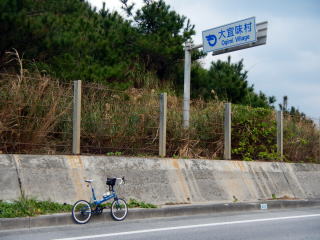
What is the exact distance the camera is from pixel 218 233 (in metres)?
7.77

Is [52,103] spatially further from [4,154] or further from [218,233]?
[218,233]

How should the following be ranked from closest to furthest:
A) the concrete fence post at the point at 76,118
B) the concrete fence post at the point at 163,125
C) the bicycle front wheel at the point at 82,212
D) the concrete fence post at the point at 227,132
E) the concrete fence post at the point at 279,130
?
the bicycle front wheel at the point at 82,212
the concrete fence post at the point at 76,118
the concrete fence post at the point at 163,125
the concrete fence post at the point at 227,132
the concrete fence post at the point at 279,130

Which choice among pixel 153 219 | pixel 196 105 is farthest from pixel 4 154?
pixel 196 105

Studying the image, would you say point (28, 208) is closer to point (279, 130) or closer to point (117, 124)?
point (117, 124)

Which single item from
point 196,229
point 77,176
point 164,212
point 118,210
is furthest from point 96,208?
point 196,229

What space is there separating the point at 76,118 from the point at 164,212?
2.61 metres

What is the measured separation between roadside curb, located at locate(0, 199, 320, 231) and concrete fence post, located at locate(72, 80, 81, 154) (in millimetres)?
1874

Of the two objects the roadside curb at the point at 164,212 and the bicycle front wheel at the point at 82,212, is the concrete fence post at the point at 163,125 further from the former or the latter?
the bicycle front wheel at the point at 82,212

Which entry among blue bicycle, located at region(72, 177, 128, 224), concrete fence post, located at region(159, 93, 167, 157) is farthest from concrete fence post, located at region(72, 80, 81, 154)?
concrete fence post, located at region(159, 93, 167, 157)

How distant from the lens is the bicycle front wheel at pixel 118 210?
8.66 m

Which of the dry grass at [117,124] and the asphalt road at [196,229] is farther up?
the dry grass at [117,124]

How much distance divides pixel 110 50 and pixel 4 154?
8.97m

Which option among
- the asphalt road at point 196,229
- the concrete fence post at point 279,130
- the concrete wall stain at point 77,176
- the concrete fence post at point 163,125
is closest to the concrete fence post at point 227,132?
the concrete fence post at point 163,125

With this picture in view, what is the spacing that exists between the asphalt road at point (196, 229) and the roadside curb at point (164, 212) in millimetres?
195
